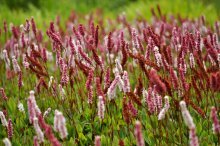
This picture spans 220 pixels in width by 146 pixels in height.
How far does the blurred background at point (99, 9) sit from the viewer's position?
23.9ft

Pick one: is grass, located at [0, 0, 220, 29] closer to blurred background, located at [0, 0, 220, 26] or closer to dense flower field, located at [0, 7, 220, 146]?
blurred background, located at [0, 0, 220, 26]

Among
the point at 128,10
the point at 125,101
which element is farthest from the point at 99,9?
the point at 125,101

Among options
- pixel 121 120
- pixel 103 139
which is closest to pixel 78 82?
pixel 121 120

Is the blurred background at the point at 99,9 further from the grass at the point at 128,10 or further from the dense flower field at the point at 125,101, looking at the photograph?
the dense flower field at the point at 125,101

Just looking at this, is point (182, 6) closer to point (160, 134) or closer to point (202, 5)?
point (202, 5)

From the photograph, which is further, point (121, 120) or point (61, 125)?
point (121, 120)

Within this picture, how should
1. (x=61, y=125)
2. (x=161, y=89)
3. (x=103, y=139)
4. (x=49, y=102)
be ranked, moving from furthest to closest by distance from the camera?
(x=49, y=102)
(x=103, y=139)
(x=161, y=89)
(x=61, y=125)

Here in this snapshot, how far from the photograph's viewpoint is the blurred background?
287 inches

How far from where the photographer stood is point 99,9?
9.01 meters

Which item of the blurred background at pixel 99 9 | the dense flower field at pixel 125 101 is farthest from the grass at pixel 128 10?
the dense flower field at pixel 125 101

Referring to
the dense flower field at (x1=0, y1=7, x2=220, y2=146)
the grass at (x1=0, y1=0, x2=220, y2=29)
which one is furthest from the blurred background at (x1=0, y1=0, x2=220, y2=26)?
the dense flower field at (x1=0, y1=7, x2=220, y2=146)

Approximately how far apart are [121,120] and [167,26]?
2.64 m

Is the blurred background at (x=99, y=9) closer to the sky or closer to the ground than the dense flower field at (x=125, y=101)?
closer to the sky

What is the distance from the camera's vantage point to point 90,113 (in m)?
3.39
